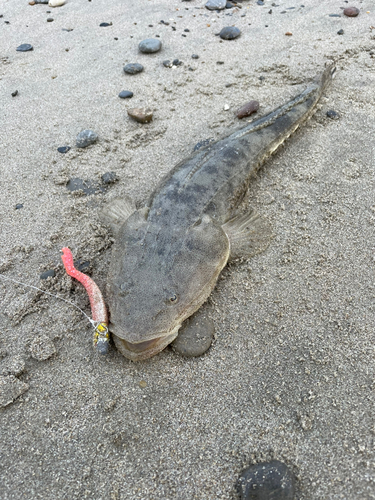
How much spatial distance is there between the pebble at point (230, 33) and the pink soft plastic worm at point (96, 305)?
5059mm

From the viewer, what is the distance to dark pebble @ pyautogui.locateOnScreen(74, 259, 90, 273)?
3049mm

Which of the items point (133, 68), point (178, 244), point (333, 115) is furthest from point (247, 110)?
point (178, 244)

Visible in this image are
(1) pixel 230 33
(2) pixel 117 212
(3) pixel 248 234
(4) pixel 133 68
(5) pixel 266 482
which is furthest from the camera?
(1) pixel 230 33

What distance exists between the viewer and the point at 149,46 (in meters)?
5.81

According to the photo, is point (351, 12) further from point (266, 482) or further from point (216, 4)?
point (266, 482)

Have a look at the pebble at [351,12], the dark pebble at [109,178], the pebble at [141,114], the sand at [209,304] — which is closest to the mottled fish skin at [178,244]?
the sand at [209,304]

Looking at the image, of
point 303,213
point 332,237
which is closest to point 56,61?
point 303,213

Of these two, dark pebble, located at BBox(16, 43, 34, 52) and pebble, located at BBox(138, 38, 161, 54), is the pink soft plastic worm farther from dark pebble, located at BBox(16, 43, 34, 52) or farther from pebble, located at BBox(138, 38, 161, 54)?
dark pebble, located at BBox(16, 43, 34, 52)

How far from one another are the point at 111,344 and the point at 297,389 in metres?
1.29

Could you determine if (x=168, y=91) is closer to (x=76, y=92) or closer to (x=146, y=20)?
(x=76, y=92)

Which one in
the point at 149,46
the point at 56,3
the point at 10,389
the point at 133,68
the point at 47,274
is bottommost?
the point at 10,389

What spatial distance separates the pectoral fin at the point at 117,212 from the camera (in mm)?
3318

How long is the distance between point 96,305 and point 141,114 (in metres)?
2.95

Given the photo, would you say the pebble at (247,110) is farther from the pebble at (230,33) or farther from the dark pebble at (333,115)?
the pebble at (230,33)
